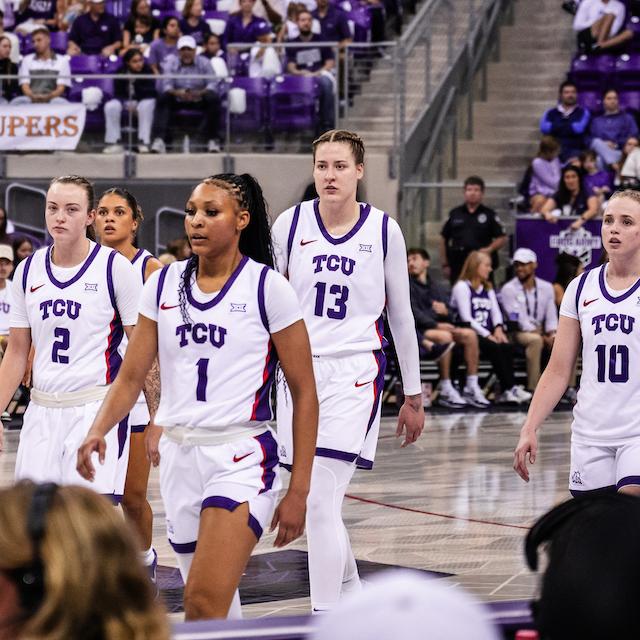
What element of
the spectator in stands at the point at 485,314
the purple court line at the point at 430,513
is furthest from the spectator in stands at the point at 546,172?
the purple court line at the point at 430,513

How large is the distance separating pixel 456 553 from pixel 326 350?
7.07 ft

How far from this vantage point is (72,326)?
573cm

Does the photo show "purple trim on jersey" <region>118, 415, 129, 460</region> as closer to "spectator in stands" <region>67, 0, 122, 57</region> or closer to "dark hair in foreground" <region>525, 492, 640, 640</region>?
"dark hair in foreground" <region>525, 492, 640, 640</region>

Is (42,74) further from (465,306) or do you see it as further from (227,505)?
(227,505)

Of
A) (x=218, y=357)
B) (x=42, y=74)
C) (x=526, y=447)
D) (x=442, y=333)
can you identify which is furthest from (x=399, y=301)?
(x=42, y=74)

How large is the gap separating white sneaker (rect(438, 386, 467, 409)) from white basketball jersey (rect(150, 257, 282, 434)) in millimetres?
10006

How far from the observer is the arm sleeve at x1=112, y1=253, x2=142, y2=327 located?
5.86 metres

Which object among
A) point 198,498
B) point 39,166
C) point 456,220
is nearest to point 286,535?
point 198,498

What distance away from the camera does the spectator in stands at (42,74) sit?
1567 cm

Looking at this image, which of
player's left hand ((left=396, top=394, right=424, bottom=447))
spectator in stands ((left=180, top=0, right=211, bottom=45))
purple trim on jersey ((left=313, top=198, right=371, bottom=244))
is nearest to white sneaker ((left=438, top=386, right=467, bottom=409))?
spectator in stands ((left=180, top=0, right=211, bottom=45))

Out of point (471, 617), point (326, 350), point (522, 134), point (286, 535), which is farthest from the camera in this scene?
point (522, 134)

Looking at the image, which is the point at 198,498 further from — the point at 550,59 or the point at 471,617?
the point at 550,59

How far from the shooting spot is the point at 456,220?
49.8 ft

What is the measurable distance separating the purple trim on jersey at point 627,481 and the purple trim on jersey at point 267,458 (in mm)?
1461
